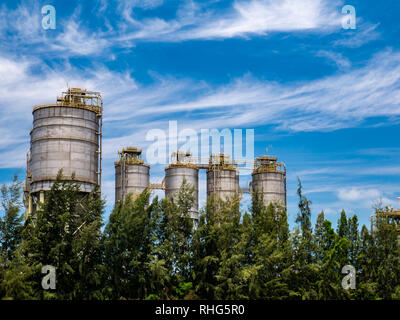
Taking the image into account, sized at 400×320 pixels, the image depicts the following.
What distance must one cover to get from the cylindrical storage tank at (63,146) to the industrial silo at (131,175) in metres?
19.2

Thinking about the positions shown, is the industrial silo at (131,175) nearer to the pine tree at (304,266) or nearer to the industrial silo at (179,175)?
the industrial silo at (179,175)

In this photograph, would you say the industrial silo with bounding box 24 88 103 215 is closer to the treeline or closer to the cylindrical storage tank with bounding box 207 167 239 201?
the treeline

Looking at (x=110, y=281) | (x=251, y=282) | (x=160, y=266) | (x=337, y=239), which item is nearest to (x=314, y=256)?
(x=337, y=239)

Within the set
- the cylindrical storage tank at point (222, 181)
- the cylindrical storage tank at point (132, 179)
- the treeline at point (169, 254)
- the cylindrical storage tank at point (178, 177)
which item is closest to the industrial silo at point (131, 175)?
the cylindrical storage tank at point (132, 179)

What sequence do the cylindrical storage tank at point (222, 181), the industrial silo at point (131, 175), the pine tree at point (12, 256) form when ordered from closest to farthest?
1. the pine tree at point (12, 256)
2. the industrial silo at point (131, 175)
3. the cylindrical storage tank at point (222, 181)

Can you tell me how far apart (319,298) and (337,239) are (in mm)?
8554

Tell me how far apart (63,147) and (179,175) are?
26.9m

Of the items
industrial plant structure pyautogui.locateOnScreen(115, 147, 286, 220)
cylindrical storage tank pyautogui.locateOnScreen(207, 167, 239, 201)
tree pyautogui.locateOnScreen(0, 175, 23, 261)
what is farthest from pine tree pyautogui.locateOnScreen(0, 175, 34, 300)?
cylindrical storage tank pyautogui.locateOnScreen(207, 167, 239, 201)

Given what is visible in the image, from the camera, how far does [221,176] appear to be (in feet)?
273

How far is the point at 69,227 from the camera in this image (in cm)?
4928

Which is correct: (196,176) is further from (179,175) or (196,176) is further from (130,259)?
(130,259)

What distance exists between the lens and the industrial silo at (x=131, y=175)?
75.1 meters

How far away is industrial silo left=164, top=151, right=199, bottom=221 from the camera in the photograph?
255ft
